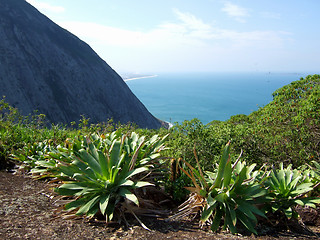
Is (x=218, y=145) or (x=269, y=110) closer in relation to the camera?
(x=218, y=145)

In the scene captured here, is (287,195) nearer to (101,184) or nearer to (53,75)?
(101,184)

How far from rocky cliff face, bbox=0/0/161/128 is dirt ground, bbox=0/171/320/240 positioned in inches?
→ 1797

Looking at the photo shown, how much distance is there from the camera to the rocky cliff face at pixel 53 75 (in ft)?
160

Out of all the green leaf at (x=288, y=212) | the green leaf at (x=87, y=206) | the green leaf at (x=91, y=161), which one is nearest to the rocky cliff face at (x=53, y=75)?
the green leaf at (x=91, y=161)

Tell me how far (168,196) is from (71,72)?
59.3 meters

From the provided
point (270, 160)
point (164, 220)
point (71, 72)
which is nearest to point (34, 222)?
point (164, 220)

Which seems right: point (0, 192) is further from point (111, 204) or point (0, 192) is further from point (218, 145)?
point (218, 145)

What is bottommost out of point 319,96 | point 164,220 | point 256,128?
point 164,220

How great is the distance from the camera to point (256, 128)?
6848 mm

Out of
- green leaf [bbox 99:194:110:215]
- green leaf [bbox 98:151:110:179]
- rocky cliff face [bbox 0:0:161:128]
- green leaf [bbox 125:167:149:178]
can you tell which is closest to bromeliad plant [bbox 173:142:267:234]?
green leaf [bbox 125:167:149:178]

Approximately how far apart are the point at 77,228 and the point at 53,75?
186 feet

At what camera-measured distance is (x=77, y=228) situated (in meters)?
3.26

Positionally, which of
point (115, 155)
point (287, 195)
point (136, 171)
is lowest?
point (287, 195)

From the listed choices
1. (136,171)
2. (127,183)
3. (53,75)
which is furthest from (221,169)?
(53,75)
